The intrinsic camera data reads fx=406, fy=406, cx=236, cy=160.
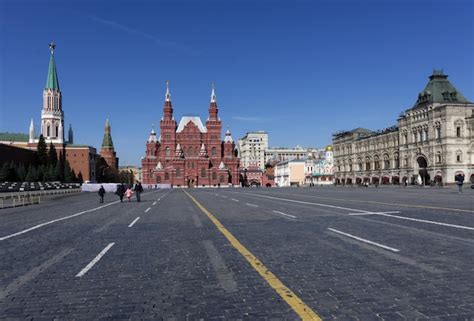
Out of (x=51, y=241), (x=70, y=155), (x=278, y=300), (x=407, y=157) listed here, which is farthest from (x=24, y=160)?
(x=278, y=300)

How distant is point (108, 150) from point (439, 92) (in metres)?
153

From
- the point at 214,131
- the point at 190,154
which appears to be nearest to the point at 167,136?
the point at 190,154

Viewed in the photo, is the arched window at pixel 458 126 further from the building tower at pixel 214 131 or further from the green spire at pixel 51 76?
the green spire at pixel 51 76

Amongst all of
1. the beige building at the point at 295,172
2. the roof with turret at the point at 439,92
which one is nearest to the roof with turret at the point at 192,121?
the beige building at the point at 295,172

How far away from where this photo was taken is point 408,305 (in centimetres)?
505

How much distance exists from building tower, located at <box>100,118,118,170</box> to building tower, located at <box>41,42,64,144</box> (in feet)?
146

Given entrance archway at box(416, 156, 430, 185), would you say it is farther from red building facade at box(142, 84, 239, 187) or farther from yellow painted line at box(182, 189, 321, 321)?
yellow painted line at box(182, 189, 321, 321)

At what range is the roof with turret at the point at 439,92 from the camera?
73562 millimetres

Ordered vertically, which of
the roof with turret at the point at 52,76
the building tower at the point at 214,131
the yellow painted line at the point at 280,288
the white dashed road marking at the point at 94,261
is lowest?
the yellow painted line at the point at 280,288

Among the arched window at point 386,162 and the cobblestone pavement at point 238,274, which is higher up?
the arched window at point 386,162

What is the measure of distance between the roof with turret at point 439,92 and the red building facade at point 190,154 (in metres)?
56.7

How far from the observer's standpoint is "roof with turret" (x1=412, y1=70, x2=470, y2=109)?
73562mm

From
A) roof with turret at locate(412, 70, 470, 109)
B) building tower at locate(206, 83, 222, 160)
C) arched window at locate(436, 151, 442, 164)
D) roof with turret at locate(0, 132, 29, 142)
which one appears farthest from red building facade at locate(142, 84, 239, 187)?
roof with turret at locate(0, 132, 29, 142)

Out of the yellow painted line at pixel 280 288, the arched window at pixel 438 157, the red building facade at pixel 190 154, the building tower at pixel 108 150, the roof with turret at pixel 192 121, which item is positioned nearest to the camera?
the yellow painted line at pixel 280 288
